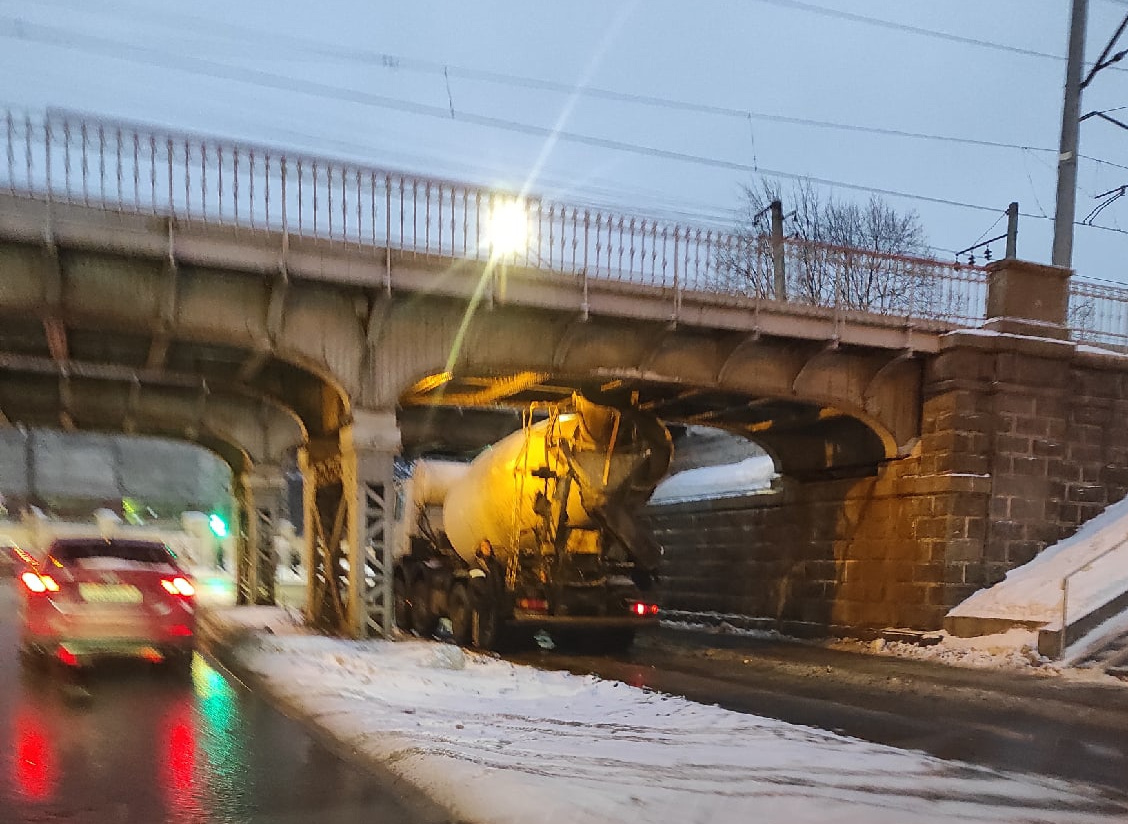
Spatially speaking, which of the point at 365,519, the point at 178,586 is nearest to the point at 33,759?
the point at 178,586

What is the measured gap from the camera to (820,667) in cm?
1384

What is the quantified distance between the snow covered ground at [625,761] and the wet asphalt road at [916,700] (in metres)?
0.86

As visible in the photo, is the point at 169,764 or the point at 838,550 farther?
the point at 838,550

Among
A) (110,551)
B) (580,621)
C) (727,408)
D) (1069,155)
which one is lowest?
(580,621)

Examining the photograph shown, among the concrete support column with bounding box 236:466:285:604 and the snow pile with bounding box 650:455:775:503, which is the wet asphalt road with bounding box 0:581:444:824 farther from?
the snow pile with bounding box 650:455:775:503

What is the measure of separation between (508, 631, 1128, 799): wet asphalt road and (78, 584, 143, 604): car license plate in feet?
17.9

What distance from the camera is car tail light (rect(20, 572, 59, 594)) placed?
10.4 m

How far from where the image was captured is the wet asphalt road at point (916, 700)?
7957 mm

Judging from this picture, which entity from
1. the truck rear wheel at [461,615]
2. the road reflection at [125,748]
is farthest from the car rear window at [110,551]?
the truck rear wheel at [461,615]

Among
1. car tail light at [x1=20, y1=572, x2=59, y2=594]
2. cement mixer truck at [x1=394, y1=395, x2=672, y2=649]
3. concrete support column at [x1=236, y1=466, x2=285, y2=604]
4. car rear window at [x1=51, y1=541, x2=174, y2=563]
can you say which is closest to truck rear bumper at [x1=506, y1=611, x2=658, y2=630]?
cement mixer truck at [x1=394, y1=395, x2=672, y2=649]

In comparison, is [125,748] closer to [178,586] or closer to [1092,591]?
[178,586]

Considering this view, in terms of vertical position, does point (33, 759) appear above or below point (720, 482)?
below

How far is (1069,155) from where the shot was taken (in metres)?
17.9

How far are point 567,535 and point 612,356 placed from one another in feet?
9.65
